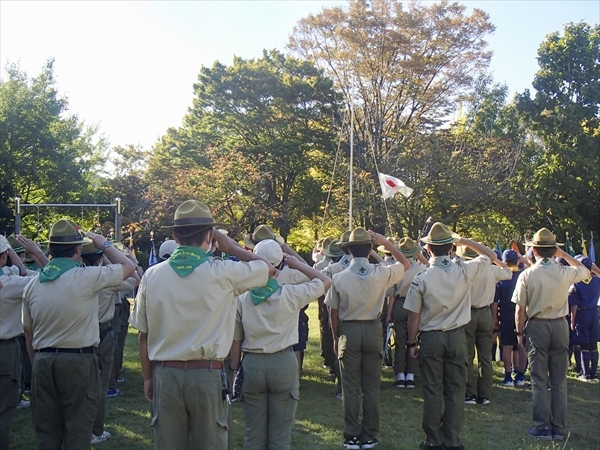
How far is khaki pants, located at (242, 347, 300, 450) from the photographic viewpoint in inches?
204

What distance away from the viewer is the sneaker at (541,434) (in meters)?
7.33

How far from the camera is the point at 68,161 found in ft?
109

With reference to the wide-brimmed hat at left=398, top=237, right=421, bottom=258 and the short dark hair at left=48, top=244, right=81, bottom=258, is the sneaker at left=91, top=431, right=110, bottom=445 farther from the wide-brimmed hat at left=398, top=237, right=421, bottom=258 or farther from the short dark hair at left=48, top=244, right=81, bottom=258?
the wide-brimmed hat at left=398, top=237, right=421, bottom=258

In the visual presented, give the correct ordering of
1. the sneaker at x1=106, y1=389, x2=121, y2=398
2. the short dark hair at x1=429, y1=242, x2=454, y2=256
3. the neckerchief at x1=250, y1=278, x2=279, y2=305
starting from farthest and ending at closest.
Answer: the sneaker at x1=106, y1=389, x2=121, y2=398, the short dark hair at x1=429, y1=242, x2=454, y2=256, the neckerchief at x1=250, y1=278, x2=279, y2=305

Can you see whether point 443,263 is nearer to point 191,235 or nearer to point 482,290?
point 482,290

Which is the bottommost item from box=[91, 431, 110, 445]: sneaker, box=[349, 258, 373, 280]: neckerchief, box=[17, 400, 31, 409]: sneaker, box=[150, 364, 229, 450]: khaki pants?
box=[91, 431, 110, 445]: sneaker

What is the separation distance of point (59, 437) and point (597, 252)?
30417 millimetres

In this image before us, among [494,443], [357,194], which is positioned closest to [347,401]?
[494,443]

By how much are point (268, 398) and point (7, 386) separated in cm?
274

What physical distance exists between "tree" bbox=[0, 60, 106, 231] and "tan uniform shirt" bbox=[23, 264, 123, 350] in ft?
88.0

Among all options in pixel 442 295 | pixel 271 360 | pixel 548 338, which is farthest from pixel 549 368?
pixel 271 360

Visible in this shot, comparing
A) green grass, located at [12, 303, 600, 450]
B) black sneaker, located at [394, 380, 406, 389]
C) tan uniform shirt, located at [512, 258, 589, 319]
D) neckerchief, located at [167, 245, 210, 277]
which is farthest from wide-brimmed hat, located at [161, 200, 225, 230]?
black sneaker, located at [394, 380, 406, 389]

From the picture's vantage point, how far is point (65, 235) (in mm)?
5277

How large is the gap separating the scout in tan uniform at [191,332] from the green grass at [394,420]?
300 cm
